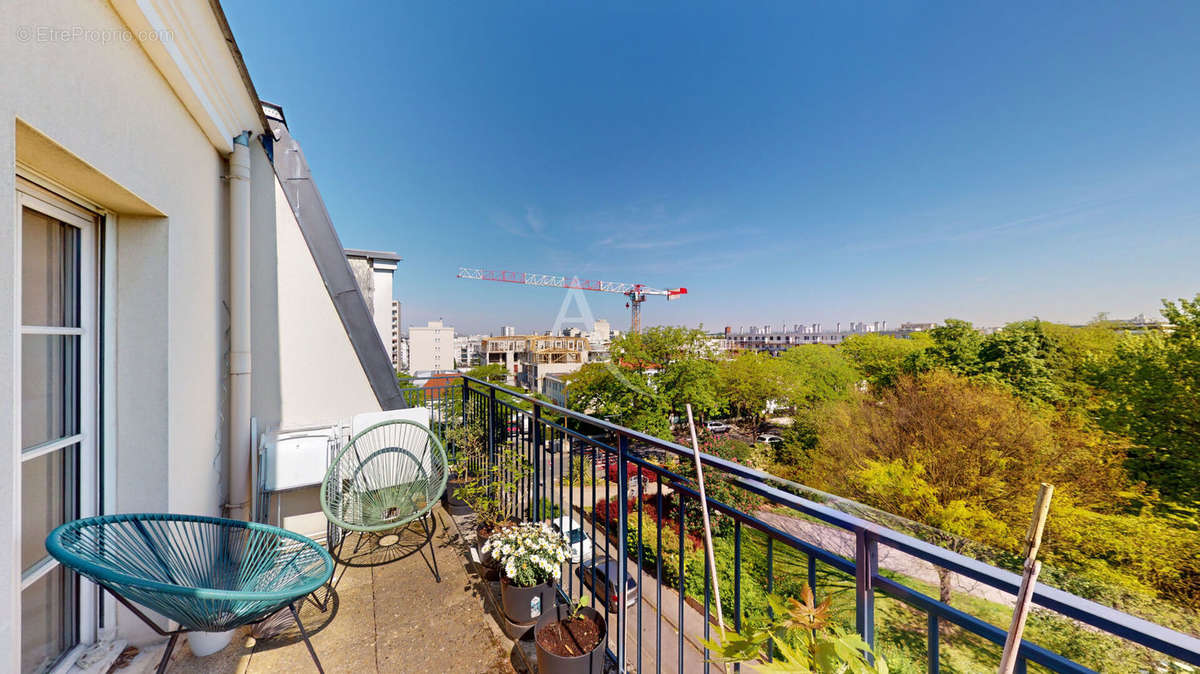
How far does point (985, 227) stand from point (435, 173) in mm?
30983

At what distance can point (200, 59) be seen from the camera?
1638mm

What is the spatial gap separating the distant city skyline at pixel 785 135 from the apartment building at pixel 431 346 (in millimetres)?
20403

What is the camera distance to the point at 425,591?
2.07 meters

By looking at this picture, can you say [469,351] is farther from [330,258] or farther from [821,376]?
[330,258]

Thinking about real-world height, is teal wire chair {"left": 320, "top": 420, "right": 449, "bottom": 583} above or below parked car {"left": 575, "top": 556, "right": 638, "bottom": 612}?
above

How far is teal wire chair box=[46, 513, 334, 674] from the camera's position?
1013 mm

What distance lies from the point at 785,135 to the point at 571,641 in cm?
2417

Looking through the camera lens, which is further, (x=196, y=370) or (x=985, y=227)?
(x=985, y=227)

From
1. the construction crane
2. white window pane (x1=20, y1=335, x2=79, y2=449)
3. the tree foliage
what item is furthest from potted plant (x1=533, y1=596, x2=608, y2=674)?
the construction crane

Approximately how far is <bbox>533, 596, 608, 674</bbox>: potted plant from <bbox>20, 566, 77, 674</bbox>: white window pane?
4.96ft

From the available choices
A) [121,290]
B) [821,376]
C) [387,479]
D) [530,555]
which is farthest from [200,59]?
[821,376]

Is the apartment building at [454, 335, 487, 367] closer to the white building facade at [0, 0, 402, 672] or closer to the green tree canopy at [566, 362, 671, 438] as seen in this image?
the green tree canopy at [566, 362, 671, 438]

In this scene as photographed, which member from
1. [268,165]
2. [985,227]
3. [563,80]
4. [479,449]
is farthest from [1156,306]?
[268,165]

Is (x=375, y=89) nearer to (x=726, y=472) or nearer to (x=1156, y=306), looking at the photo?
(x=726, y=472)
